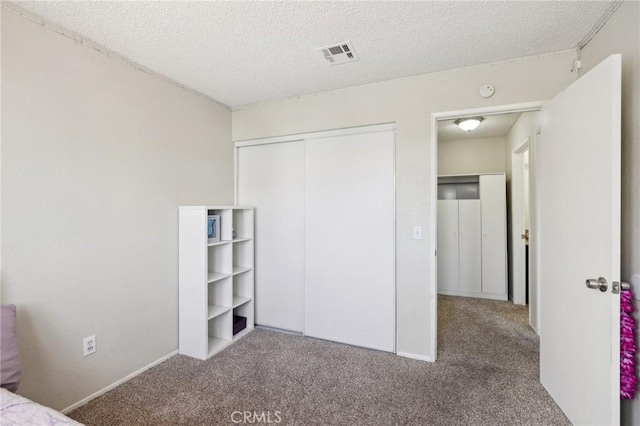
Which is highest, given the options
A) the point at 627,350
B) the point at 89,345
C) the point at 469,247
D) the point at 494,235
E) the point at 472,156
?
the point at 472,156

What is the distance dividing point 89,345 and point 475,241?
14.5 ft

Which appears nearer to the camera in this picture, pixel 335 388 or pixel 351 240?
pixel 335 388

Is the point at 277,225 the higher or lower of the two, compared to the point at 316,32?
lower

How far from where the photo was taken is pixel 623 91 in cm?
158

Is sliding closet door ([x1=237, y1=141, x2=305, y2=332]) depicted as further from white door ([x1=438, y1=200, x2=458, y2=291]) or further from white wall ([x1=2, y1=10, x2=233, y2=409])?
white door ([x1=438, y1=200, x2=458, y2=291])

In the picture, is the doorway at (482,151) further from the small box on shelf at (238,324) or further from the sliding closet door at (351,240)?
the small box on shelf at (238,324)

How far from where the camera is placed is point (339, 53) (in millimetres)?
2117

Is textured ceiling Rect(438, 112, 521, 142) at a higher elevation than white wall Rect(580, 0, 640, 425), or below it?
higher

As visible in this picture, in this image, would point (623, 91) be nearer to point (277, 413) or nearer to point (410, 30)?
point (410, 30)

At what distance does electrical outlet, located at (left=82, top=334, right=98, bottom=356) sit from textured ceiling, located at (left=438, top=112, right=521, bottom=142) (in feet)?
12.6

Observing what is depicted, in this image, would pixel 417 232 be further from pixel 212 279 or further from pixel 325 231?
pixel 212 279

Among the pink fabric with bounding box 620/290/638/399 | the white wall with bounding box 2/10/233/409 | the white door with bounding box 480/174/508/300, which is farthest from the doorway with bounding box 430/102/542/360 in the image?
the white wall with bounding box 2/10/233/409

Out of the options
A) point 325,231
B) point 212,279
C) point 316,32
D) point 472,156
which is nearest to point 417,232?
point 325,231

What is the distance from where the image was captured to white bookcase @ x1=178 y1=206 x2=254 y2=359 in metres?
2.48
